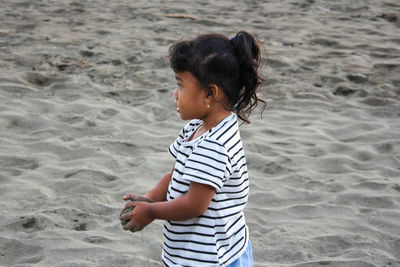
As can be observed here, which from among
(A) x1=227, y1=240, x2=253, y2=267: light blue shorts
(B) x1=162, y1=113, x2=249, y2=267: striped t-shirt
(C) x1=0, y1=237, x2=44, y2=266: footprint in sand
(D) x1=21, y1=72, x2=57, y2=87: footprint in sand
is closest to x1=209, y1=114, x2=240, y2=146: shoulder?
(B) x1=162, y1=113, x2=249, y2=267: striped t-shirt

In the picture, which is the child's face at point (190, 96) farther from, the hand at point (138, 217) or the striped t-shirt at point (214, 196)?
the hand at point (138, 217)

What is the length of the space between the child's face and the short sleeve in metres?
0.12

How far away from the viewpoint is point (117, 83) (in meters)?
5.00

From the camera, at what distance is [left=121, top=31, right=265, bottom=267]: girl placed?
5.24 feet

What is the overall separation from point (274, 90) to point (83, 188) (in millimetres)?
2447

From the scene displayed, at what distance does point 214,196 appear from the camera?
5.46 feet

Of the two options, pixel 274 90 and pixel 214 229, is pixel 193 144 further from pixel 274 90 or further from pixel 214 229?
pixel 274 90

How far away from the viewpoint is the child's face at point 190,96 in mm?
1651

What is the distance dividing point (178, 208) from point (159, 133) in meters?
2.47

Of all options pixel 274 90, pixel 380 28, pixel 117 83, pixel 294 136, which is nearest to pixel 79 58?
pixel 117 83

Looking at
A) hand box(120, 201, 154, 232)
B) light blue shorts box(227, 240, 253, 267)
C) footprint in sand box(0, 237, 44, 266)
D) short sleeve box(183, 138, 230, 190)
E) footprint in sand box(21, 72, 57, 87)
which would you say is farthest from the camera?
footprint in sand box(21, 72, 57, 87)

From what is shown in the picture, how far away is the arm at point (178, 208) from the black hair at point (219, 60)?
13.0 inches

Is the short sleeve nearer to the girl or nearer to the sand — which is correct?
the girl

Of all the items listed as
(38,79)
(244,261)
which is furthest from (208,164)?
(38,79)
